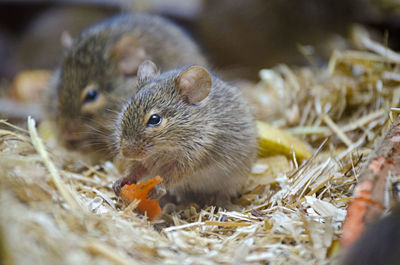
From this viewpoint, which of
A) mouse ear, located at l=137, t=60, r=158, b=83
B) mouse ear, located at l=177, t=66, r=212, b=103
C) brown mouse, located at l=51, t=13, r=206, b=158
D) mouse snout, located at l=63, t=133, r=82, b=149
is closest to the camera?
mouse ear, located at l=177, t=66, r=212, b=103

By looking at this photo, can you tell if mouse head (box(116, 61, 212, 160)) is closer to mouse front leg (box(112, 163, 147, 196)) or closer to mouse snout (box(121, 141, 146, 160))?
mouse snout (box(121, 141, 146, 160))

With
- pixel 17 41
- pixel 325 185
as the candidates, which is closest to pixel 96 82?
pixel 325 185

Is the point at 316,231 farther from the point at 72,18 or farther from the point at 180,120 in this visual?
the point at 72,18

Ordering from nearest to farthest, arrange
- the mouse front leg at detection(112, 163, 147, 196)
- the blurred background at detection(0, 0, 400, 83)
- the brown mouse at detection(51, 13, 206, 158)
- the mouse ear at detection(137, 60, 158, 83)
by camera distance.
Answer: the mouse front leg at detection(112, 163, 147, 196), the mouse ear at detection(137, 60, 158, 83), the brown mouse at detection(51, 13, 206, 158), the blurred background at detection(0, 0, 400, 83)

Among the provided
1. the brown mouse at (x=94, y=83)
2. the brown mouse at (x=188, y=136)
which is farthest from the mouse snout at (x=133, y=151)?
the brown mouse at (x=94, y=83)

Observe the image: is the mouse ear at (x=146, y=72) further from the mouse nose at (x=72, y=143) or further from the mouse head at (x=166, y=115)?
the mouse nose at (x=72, y=143)

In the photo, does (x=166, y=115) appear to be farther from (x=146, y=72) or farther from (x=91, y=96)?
(x=91, y=96)

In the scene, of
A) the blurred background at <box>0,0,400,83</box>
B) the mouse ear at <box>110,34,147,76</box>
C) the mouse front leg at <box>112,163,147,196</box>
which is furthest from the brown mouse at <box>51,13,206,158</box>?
the blurred background at <box>0,0,400,83</box>
